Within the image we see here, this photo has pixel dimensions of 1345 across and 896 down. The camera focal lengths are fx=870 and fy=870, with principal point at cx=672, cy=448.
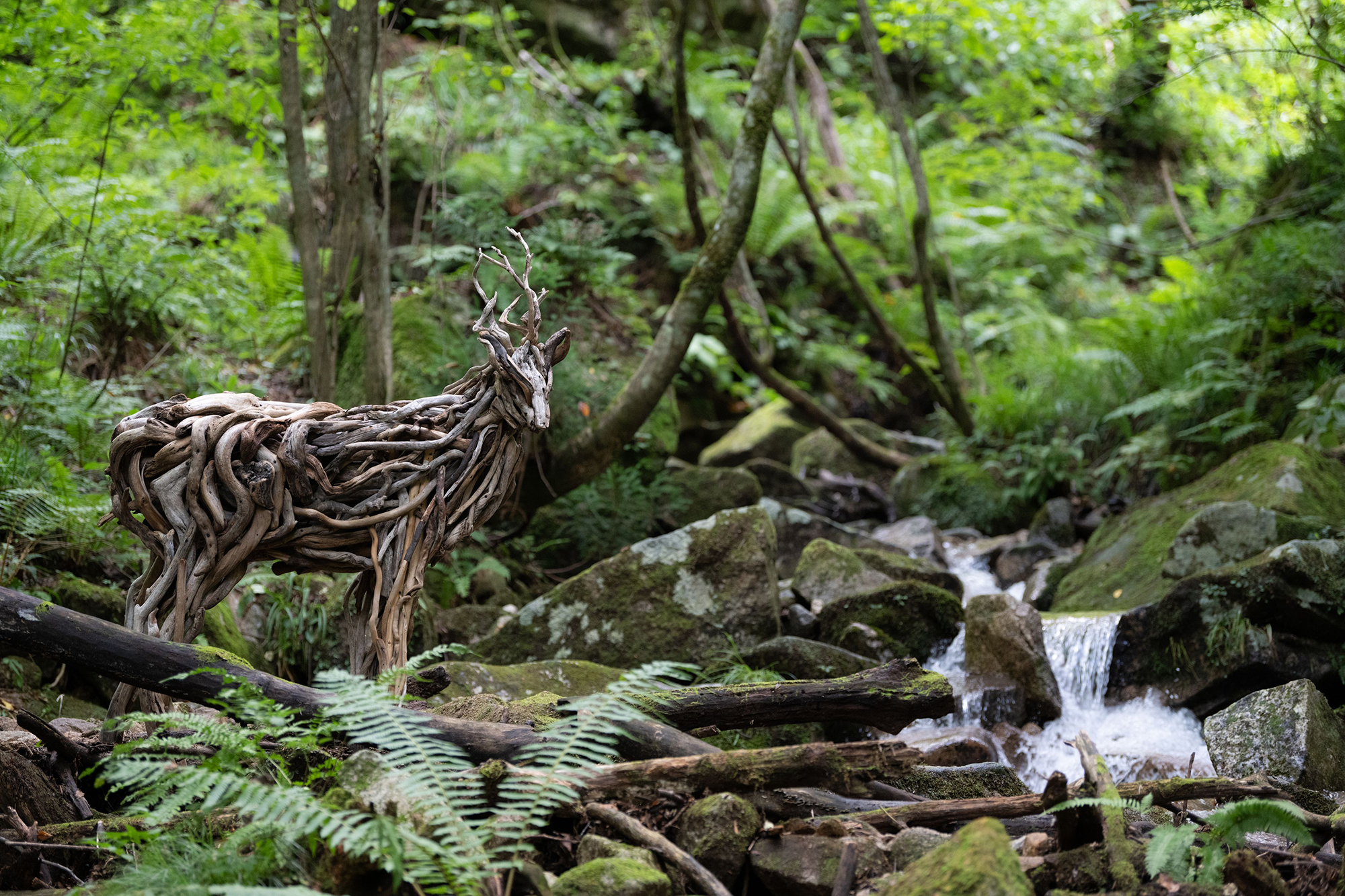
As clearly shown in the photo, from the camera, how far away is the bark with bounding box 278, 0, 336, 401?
602cm

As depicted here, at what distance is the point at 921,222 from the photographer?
9.43 metres

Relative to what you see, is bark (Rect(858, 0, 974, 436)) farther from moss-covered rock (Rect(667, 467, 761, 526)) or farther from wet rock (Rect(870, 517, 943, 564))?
moss-covered rock (Rect(667, 467, 761, 526))

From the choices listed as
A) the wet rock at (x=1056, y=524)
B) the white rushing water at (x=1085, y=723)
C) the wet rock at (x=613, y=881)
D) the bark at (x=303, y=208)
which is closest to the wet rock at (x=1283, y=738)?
the white rushing water at (x=1085, y=723)

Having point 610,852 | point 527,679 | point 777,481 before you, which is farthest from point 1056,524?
point 610,852

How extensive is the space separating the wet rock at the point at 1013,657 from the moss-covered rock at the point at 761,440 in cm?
526

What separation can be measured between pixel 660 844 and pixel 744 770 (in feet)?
1.17

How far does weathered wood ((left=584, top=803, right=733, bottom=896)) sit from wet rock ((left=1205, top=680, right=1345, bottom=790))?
2.84 meters

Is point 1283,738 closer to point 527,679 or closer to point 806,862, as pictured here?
point 806,862

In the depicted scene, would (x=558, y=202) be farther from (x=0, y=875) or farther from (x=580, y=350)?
(x=0, y=875)

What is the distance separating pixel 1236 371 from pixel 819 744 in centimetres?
708

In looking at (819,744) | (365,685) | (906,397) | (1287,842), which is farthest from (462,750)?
(906,397)

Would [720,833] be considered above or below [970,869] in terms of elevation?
below

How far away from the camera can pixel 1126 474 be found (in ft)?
29.4

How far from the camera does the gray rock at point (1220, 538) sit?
609 centimetres
